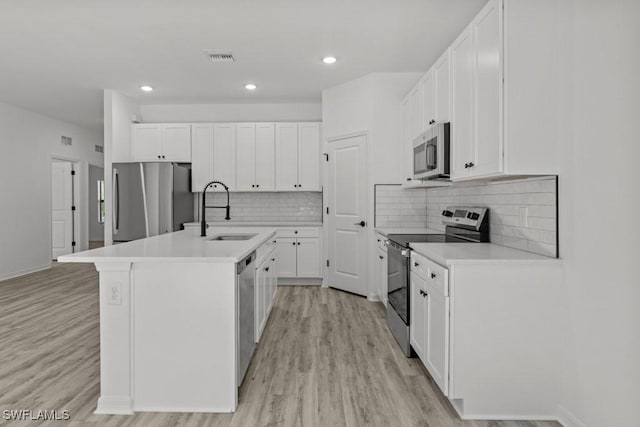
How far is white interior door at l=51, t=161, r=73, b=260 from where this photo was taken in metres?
8.02

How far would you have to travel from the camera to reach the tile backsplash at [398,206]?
4.74m

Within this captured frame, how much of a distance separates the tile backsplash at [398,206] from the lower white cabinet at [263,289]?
5.09ft

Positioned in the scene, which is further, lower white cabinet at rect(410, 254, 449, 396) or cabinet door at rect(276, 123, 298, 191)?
cabinet door at rect(276, 123, 298, 191)

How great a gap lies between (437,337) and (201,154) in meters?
4.61

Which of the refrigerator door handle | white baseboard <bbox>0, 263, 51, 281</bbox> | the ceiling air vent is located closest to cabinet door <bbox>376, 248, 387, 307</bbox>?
the ceiling air vent

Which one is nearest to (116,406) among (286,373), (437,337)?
(286,373)

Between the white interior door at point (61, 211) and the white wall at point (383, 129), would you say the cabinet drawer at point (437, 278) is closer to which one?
the white wall at point (383, 129)

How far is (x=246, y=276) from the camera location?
2.55 meters

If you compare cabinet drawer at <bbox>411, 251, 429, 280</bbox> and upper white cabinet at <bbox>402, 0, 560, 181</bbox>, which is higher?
upper white cabinet at <bbox>402, 0, 560, 181</bbox>

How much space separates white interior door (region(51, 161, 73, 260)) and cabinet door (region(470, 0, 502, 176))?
8.22 m

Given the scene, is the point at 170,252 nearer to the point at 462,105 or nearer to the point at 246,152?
the point at 462,105

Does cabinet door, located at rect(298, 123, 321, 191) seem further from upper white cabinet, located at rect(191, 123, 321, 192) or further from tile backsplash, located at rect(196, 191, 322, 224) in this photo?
tile backsplash, located at rect(196, 191, 322, 224)

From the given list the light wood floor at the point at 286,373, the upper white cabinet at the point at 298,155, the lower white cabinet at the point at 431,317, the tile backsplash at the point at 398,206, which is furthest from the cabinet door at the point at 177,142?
the lower white cabinet at the point at 431,317

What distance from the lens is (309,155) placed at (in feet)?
18.8
